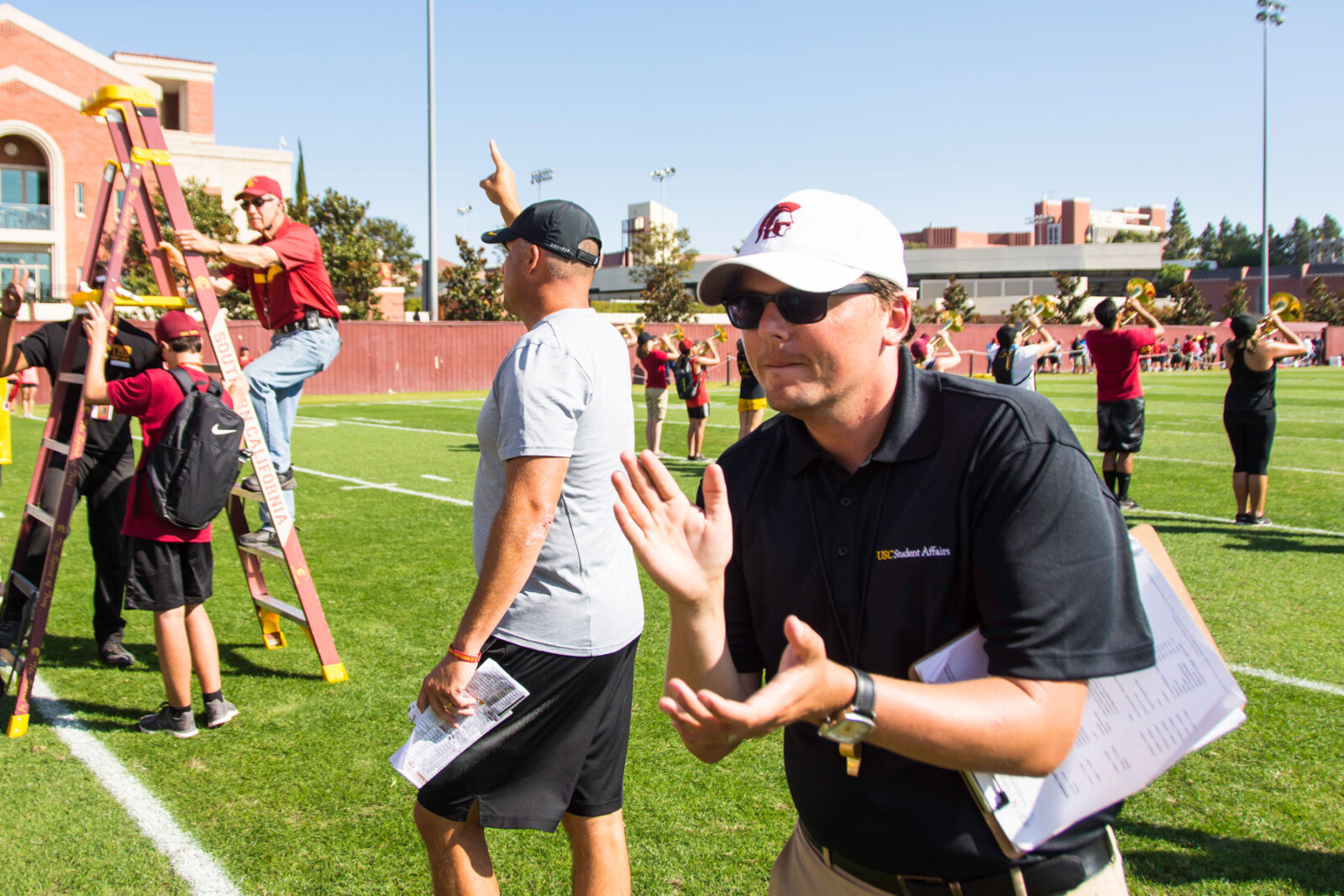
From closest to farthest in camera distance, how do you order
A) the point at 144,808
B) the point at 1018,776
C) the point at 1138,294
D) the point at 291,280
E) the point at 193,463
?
1. the point at 1018,776
2. the point at 144,808
3. the point at 193,463
4. the point at 291,280
5. the point at 1138,294

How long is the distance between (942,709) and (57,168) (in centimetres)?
5019

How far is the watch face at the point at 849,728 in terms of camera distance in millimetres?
1395

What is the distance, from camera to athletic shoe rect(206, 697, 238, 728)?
4.64 meters

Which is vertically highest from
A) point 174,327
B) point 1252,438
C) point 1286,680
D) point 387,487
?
point 174,327

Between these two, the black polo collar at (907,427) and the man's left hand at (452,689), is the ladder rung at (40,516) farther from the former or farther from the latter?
the black polo collar at (907,427)

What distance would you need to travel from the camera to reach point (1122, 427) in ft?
33.5

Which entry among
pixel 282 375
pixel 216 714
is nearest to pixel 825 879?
pixel 216 714

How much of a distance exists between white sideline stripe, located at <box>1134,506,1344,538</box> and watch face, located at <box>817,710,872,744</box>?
372 inches

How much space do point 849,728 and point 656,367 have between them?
43.1 feet

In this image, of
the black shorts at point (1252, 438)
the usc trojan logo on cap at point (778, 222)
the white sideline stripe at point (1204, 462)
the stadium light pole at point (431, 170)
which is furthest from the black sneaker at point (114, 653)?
the stadium light pole at point (431, 170)

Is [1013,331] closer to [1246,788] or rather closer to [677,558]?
[1246,788]

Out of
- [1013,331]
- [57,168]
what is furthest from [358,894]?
[57,168]

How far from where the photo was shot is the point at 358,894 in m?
3.27

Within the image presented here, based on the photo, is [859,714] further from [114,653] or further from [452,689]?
[114,653]
